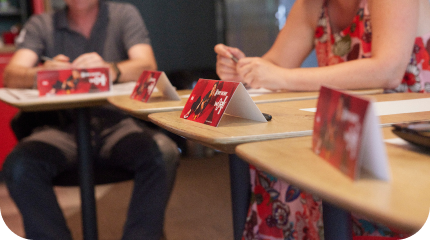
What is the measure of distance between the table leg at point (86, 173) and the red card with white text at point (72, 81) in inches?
3.9

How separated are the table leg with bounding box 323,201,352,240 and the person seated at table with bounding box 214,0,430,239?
35 centimetres

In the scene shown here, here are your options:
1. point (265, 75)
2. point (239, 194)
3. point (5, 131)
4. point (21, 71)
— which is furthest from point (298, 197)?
point (5, 131)

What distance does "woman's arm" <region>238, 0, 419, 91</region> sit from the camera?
0.99 meters

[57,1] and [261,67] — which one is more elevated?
[57,1]

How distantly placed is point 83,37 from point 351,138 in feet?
5.57

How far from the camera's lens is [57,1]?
342 cm

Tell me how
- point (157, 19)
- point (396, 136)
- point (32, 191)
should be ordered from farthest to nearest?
point (157, 19)
point (32, 191)
point (396, 136)

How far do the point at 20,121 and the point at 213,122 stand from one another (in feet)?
4.06

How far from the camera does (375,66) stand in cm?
100

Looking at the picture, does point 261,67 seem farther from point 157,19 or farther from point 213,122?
point 157,19

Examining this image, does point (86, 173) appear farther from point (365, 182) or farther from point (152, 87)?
point (365, 182)

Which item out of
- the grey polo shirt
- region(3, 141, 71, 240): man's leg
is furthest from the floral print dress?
the grey polo shirt

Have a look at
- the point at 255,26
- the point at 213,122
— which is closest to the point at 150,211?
the point at 213,122

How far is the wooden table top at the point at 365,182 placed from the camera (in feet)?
0.97
